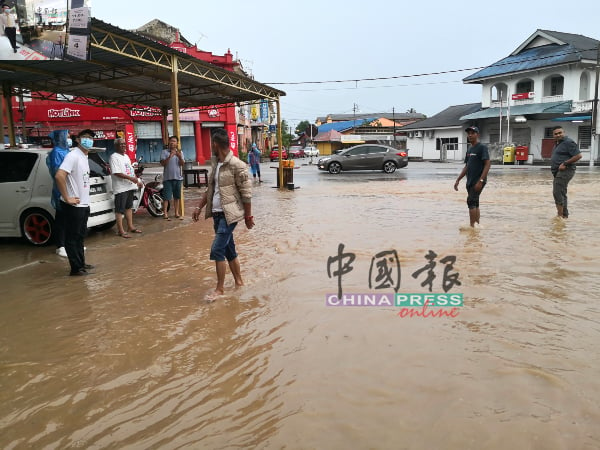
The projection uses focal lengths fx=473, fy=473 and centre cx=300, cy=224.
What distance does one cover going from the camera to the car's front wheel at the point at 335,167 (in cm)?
2386

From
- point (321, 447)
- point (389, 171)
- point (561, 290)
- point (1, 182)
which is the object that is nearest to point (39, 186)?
point (1, 182)

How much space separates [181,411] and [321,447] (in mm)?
887

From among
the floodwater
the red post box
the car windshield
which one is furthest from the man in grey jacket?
the red post box

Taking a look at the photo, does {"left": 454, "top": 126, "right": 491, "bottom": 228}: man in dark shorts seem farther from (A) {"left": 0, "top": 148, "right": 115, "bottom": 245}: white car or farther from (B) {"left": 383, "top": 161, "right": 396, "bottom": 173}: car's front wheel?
(B) {"left": 383, "top": 161, "right": 396, "bottom": 173}: car's front wheel

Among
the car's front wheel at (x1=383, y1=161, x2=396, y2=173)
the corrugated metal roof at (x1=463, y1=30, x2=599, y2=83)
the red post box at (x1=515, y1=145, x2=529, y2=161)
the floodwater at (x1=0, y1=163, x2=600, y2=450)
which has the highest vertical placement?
the corrugated metal roof at (x1=463, y1=30, x2=599, y2=83)

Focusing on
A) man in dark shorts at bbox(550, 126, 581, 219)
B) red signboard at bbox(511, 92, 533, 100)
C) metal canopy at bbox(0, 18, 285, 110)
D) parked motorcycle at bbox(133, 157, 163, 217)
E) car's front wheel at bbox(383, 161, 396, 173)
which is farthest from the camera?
red signboard at bbox(511, 92, 533, 100)

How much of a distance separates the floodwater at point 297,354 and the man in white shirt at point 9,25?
140 inches

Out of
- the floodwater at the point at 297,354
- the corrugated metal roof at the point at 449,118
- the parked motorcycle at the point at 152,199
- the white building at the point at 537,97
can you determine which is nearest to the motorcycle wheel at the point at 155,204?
the parked motorcycle at the point at 152,199

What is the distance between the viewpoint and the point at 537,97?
34.3 meters

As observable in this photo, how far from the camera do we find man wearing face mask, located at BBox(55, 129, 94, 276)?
5.39 meters

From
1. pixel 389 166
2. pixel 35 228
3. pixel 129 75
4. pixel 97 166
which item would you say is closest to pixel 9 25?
pixel 97 166

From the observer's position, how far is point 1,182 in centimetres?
727

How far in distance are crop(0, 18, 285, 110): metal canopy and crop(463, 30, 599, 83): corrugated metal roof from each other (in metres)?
24.8

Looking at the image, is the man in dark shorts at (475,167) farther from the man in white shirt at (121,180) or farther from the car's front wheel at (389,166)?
the car's front wheel at (389,166)
